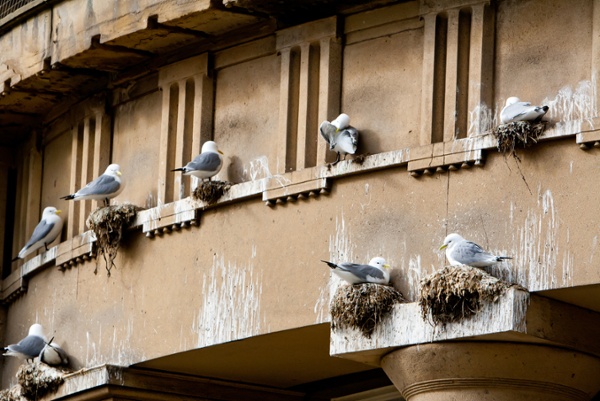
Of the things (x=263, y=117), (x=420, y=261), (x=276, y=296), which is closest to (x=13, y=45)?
(x=263, y=117)

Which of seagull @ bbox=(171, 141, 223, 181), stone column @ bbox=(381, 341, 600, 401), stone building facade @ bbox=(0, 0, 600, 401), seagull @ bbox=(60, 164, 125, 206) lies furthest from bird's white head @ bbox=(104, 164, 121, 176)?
stone column @ bbox=(381, 341, 600, 401)

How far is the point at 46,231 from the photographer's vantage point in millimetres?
17125

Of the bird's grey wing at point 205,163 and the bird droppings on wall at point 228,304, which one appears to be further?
the bird's grey wing at point 205,163

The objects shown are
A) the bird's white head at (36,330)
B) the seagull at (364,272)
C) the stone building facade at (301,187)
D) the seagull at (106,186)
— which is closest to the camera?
the stone building facade at (301,187)

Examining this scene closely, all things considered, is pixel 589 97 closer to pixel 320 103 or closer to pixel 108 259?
pixel 320 103

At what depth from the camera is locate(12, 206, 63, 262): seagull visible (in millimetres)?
17156

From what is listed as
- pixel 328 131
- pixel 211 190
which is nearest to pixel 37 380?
pixel 211 190

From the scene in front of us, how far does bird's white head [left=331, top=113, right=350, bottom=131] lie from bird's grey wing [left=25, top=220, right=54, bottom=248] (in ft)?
13.4

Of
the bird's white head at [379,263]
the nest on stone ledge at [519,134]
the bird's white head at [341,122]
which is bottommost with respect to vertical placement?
the bird's white head at [379,263]

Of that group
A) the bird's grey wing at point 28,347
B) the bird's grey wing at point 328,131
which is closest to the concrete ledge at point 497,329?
the bird's grey wing at point 328,131

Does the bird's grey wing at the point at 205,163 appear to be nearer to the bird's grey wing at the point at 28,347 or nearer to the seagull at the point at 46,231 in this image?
the seagull at the point at 46,231

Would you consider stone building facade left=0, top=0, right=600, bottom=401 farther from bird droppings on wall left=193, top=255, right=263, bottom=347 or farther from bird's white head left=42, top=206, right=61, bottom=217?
bird's white head left=42, top=206, right=61, bottom=217

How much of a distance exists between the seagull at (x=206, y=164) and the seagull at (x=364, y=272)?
1939 mm

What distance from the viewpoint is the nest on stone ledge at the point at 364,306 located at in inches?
525
